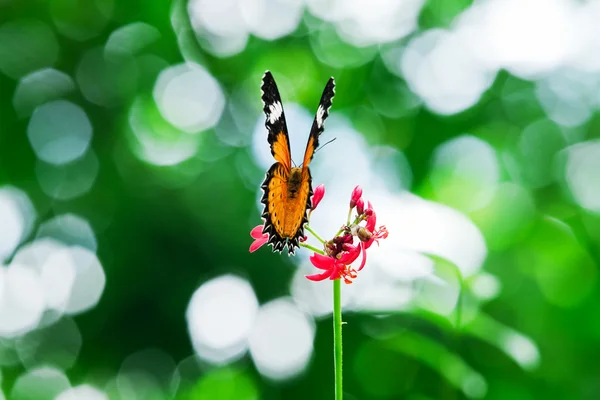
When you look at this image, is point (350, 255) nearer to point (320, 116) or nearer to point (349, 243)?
point (349, 243)

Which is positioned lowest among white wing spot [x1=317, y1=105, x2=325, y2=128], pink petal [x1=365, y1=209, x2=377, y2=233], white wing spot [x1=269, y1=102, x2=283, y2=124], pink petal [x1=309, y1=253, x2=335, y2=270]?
pink petal [x1=309, y1=253, x2=335, y2=270]

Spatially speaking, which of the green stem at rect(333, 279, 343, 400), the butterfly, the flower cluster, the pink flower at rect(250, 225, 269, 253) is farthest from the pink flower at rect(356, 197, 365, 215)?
the green stem at rect(333, 279, 343, 400)

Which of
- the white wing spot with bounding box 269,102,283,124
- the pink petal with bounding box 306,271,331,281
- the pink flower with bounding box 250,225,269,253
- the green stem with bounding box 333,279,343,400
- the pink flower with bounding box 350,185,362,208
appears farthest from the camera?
the white wing spot with bounding box 269,102,283,124

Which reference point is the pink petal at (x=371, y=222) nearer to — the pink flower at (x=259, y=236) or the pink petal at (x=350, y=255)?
the pink petal at (x=350, y=255)

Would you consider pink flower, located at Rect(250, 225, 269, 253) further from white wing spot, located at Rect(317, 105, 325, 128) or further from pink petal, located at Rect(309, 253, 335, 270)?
white wing spot, located at Rect(317, 105, 325, 128)

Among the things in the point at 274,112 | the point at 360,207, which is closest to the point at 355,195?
the point at 360,207

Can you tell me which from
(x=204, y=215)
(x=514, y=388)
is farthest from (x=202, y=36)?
(x=514, y=388)

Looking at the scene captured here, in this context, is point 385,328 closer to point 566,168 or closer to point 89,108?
point 566,168

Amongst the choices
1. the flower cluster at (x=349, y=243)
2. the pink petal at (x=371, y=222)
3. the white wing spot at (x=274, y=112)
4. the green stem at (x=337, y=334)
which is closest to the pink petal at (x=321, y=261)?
the flower cluster at (x=349, y=243)

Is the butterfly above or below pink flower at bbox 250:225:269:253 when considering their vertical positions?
above

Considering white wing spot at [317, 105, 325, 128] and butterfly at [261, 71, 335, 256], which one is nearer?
butterfly at [261, 71, 335, 256]
